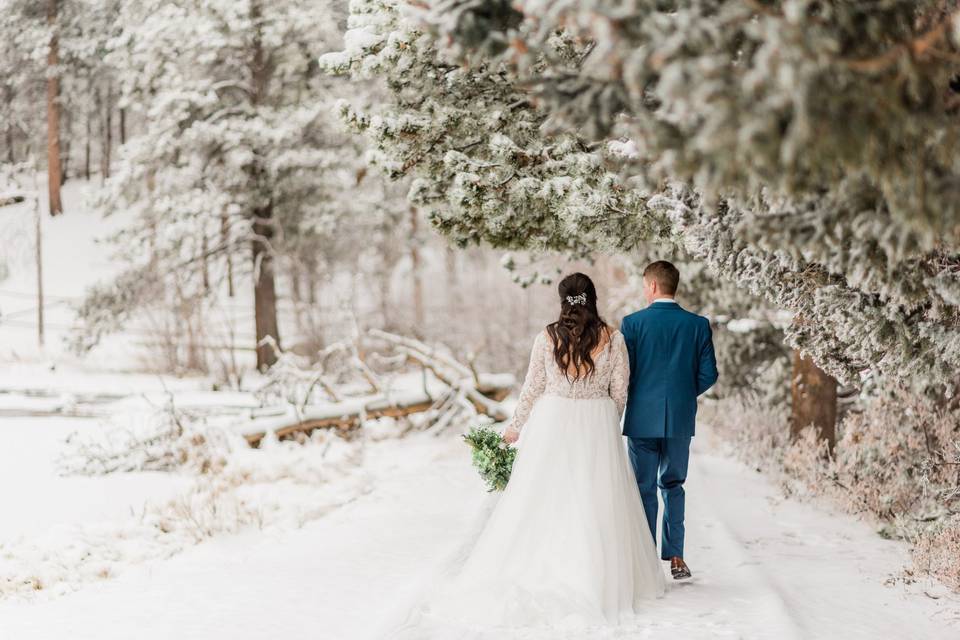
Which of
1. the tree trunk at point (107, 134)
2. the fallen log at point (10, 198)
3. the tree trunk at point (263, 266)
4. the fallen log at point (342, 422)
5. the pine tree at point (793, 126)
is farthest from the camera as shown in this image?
the tree trunk at point (107, 134)

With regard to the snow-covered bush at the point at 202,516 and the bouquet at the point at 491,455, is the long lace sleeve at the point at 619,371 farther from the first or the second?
the snow-covered bush at the point at 202,516

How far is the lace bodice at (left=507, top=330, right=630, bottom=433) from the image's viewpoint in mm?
5742

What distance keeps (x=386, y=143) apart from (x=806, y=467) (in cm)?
550

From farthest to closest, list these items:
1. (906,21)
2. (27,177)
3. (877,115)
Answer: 1. (27,177)
2. (906,21)
3. (877,115)

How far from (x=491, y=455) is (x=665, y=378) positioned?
1236 millimetres

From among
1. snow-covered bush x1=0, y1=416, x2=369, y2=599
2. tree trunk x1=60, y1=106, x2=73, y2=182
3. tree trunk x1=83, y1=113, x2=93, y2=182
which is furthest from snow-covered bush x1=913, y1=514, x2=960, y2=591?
tree trunk x1=83, y1=113, x2=93, y2=182

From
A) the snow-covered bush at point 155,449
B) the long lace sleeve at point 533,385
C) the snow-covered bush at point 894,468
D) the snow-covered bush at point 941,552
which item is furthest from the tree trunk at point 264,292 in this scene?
the snow-covered bush at point 941,552

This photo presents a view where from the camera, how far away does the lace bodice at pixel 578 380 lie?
574 cm

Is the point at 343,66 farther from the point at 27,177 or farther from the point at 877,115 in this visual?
the point at 27,177

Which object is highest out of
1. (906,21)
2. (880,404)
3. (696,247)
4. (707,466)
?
(906,21)

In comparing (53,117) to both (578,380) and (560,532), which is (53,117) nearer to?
(578,380)

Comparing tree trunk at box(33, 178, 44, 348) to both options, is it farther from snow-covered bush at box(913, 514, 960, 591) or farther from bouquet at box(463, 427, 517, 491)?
snow-covered bush at box(913, 514, 960, 591)

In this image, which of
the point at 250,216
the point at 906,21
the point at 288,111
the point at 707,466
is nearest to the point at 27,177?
the point at 250,216

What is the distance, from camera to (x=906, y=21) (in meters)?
2.96
